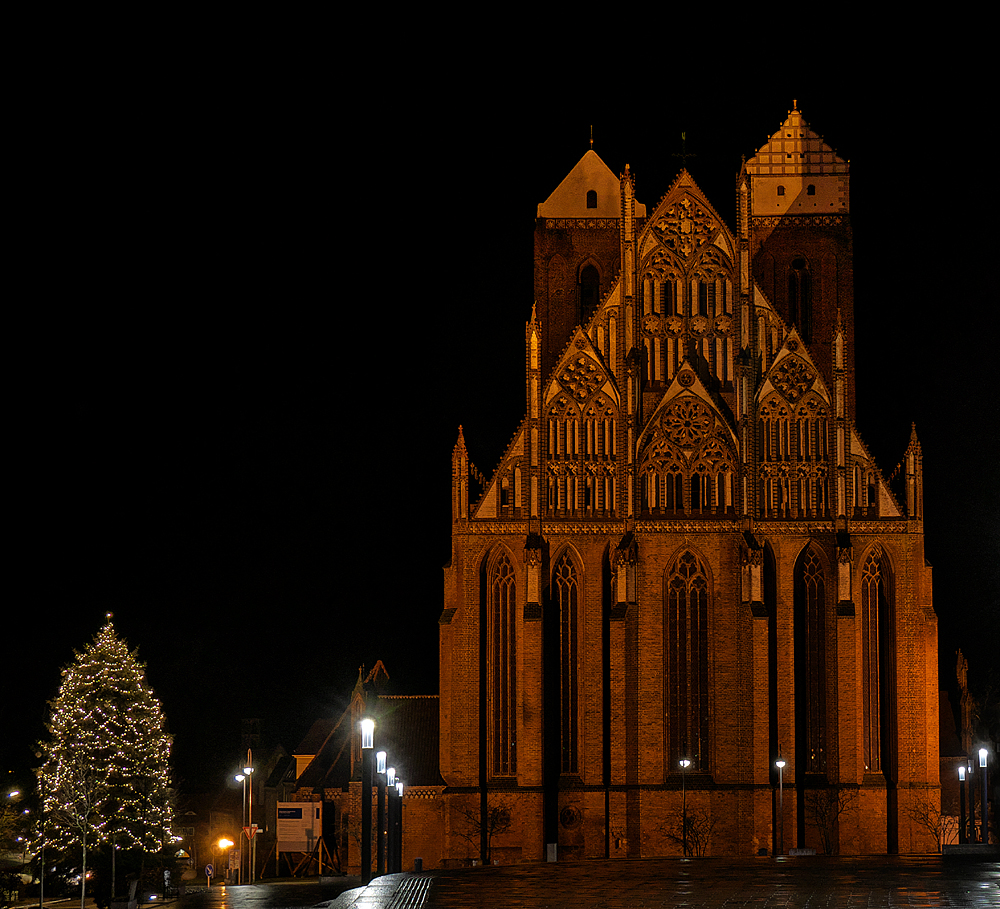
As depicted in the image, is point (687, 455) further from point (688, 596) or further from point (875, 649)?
point (875, 649)

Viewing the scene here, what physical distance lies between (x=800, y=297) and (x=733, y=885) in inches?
1599

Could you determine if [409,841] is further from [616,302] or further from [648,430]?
[616,302]

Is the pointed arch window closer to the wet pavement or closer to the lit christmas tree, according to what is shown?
the lit christmas tree

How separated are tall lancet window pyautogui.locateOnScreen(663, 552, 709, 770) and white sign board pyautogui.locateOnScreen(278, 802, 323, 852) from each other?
17994 millimetres

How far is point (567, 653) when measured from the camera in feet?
222

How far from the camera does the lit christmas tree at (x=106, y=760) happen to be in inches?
2029

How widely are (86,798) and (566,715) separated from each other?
23.1 metres

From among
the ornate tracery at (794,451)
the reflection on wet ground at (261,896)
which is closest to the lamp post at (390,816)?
the reflection on wet ground at (261,896)

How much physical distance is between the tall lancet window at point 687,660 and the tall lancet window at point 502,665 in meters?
6.44

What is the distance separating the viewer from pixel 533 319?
231 ft

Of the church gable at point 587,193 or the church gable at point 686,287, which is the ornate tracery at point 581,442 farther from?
the church gable at point 587,193

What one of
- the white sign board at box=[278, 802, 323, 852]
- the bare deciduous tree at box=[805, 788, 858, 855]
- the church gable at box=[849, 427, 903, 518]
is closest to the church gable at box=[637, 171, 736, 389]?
the church gable at box=[849, 427, 903, 518]

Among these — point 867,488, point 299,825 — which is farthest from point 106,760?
point 867,488

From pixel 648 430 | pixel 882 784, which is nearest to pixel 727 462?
pixel 648 430
